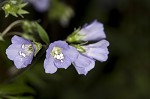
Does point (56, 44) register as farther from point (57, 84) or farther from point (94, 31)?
point (57, 84)

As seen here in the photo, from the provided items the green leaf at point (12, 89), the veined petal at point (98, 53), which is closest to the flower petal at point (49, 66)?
the veined petal at point (98, 53)

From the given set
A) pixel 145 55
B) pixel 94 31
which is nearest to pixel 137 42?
pixel 145 55

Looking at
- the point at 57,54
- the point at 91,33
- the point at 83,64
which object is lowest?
the point at 83,64

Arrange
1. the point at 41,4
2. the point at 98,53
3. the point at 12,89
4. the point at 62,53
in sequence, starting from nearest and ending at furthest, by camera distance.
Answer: the point at 62,53, the point at 98,53, the point at 12,89, the point at 41,4

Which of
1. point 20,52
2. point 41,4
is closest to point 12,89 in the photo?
point 20,52

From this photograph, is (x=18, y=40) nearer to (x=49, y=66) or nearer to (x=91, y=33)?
(x=49, y=66)

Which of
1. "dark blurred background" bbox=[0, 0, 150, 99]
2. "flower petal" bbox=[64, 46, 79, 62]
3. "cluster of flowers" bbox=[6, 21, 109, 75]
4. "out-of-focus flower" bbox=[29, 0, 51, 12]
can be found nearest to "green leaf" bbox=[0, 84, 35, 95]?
"cluster of flowers" bbox=[6, 21, 109, 75]

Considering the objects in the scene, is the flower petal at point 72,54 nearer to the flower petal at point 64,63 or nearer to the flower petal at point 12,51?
the flower petal at point 64,63

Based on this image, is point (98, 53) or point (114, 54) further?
point (114, 54)

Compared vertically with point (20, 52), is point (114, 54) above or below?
above

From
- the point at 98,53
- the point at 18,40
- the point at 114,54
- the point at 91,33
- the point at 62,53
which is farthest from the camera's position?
the point at 114,54
